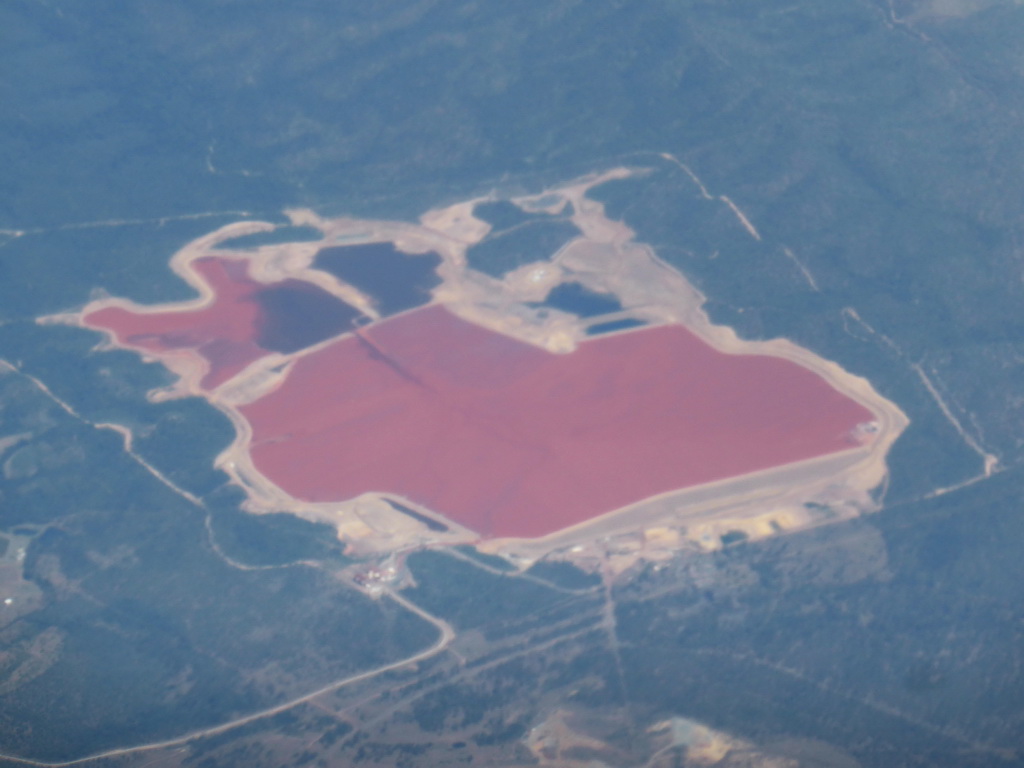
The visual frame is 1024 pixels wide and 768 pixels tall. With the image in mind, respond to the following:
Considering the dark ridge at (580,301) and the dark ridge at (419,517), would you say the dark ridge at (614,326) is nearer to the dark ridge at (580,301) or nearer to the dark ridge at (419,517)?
the dark ridge at (580,301)

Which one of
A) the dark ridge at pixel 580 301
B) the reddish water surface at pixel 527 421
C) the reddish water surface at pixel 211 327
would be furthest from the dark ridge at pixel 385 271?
the dark ridge at pixel 580 301

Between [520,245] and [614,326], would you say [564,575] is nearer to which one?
[614,326]

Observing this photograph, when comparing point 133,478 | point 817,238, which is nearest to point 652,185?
point 817,238

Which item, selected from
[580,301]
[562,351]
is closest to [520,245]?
[580,301]

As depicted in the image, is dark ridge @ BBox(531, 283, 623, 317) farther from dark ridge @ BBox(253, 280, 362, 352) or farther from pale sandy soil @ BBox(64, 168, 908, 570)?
dark ridge @ BBox(253, 280, 362, 352)

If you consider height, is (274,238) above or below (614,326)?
above
